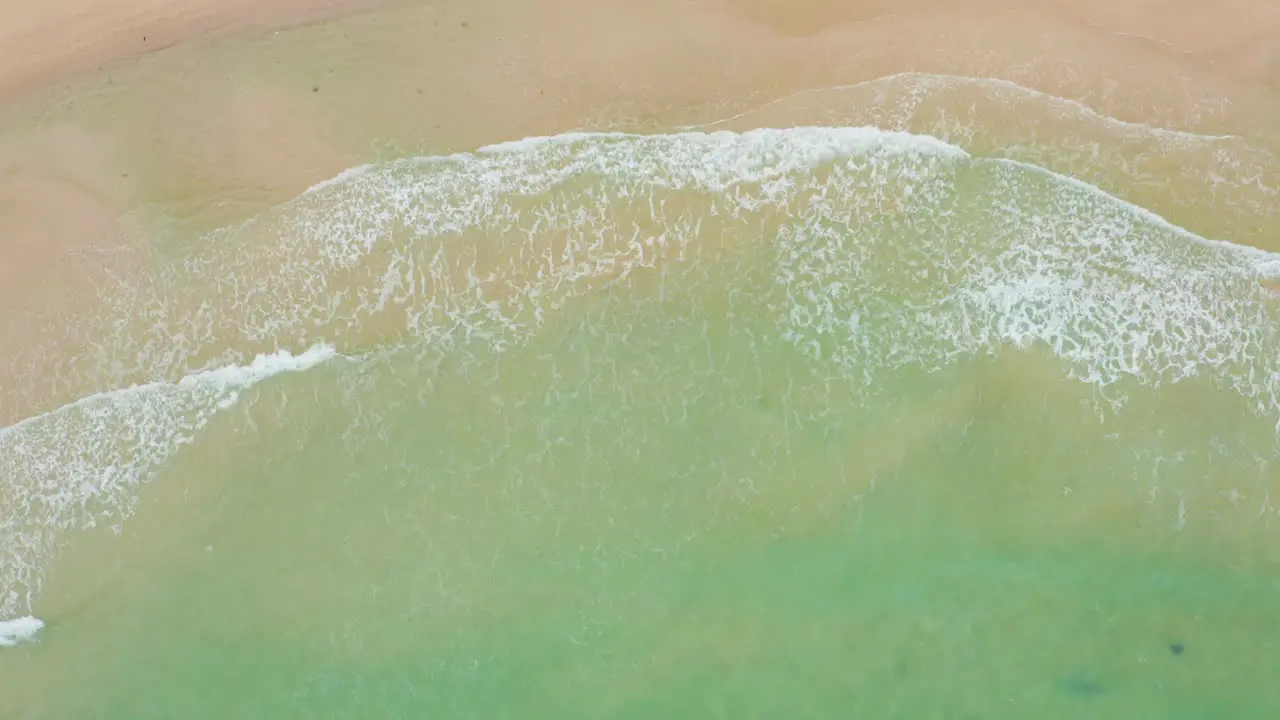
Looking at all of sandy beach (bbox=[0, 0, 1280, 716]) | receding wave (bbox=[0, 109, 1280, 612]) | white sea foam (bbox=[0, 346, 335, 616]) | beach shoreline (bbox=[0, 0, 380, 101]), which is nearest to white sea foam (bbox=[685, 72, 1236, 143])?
sandy beach (bbox=[0, 0, 1280, 716])

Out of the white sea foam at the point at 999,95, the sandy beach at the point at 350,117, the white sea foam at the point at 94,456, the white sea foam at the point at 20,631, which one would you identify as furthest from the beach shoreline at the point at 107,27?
the white sea foam at the point at 20,631

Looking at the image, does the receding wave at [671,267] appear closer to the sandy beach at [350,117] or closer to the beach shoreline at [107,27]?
the sandy beach at [350,117]

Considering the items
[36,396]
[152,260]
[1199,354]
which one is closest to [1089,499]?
[1199,354]

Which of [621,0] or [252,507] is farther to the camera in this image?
[621,0]

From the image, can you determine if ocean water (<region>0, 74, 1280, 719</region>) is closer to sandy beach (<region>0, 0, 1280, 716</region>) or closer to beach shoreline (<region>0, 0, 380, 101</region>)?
sandy beach (<region>0, 0, 1280, 716</region>)

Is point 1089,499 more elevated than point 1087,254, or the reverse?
point 1087,254

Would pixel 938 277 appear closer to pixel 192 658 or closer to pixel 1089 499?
pixel 1089 499
